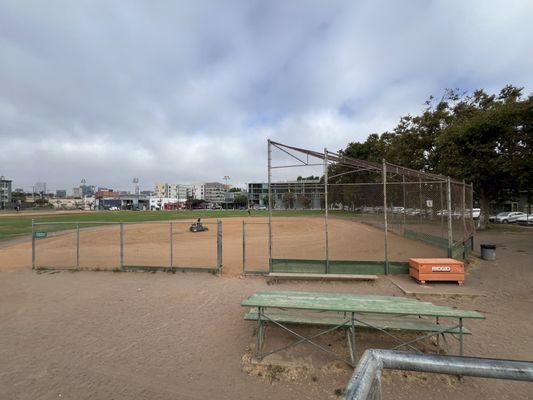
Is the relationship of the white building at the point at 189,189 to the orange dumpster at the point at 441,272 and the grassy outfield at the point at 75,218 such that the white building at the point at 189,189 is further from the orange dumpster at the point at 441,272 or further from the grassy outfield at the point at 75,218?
the orange dumpster at the point at 441,272

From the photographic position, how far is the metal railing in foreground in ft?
4.78

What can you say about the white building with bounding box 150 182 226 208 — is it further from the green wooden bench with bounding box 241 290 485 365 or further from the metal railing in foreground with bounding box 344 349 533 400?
the metal railing in foreground with bounding box 344 349 533 400

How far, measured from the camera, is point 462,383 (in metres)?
4.37

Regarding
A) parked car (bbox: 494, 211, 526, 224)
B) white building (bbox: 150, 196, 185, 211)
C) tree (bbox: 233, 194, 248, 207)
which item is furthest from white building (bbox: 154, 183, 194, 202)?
parked car (bbox: 494, 211, 526, 224)

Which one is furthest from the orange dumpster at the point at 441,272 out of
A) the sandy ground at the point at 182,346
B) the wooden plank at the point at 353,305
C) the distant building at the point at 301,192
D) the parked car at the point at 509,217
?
the parked car at the point at 509,217

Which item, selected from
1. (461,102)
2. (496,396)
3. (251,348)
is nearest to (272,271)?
(251,348)

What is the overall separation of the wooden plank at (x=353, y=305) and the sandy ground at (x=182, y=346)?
0.68 metres

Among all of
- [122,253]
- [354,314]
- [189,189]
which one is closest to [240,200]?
[189,189]

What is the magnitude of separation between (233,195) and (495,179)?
10630 centimetres

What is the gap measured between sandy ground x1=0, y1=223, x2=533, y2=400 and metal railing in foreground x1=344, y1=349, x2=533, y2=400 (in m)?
2.95

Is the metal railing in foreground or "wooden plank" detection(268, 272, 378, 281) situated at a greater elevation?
the metal railing in foreground

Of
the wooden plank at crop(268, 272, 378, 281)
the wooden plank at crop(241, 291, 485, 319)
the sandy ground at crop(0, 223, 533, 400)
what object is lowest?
the sandy ground at crop(0, 223, 533, 400)

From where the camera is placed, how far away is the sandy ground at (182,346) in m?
4.27

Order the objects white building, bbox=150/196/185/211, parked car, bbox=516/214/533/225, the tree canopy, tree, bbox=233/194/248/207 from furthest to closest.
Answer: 1. white building, bbox=150/196/185/211
2. tree, bbox=233/194/248/207
3. parked car, bbox=516/214/533/225
4. the tree canopy
